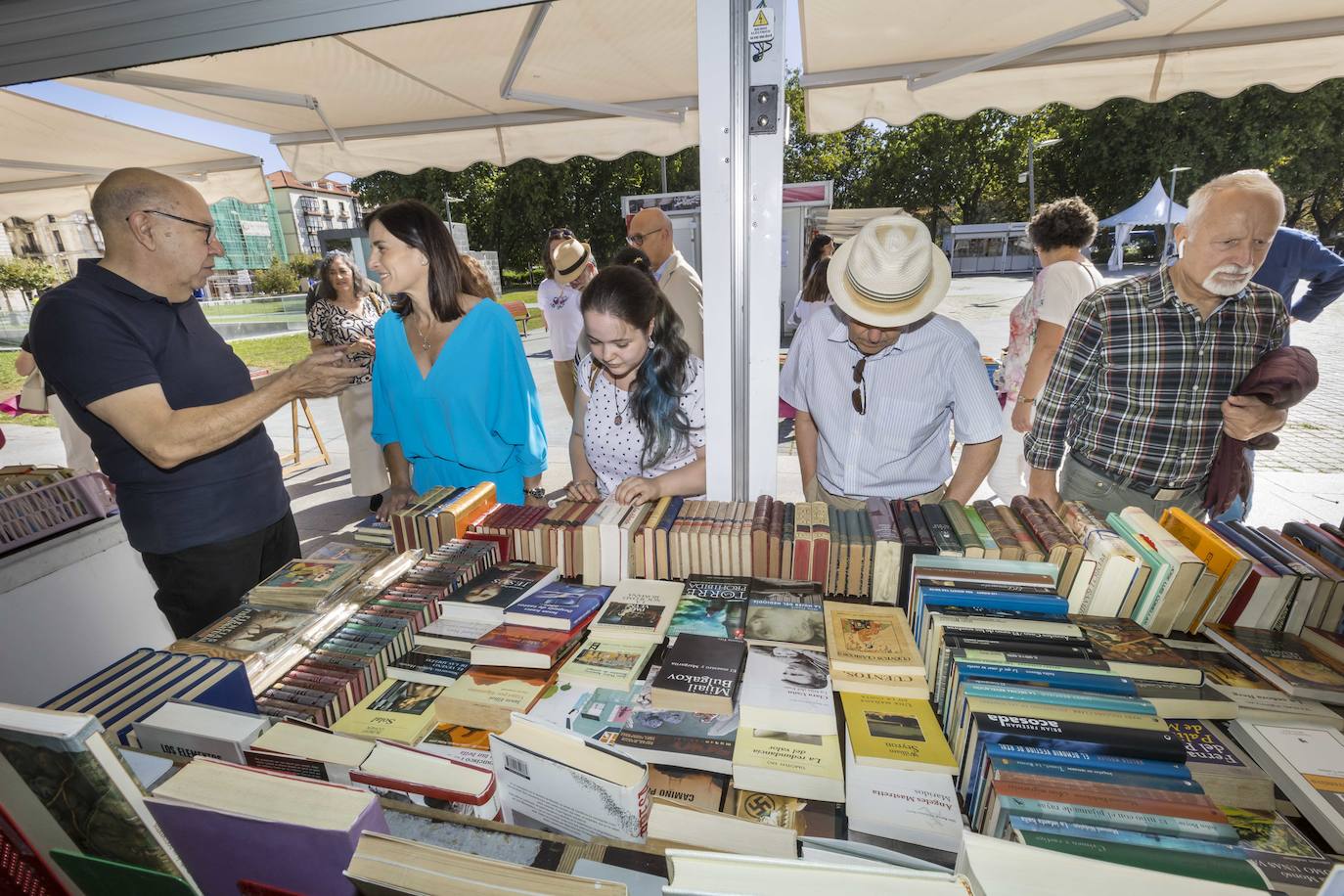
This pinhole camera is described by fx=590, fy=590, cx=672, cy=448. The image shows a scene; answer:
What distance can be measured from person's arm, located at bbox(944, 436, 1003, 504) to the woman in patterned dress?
12.8 feet

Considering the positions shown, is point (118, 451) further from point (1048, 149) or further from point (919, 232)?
point (1048, 149)

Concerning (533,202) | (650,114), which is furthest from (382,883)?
(533,202)

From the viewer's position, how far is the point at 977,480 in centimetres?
223

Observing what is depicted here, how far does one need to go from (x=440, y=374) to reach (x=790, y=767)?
186 cm

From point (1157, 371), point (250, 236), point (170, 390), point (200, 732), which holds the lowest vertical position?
point (200, 732)

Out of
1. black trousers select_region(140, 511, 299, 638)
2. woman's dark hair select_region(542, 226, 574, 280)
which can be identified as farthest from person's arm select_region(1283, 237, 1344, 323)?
black trousers select_region(140, 511, 299, 638)

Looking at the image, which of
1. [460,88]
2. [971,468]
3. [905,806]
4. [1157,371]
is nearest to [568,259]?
[460,88]

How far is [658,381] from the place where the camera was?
2.22 metres

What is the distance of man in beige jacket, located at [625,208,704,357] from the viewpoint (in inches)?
169

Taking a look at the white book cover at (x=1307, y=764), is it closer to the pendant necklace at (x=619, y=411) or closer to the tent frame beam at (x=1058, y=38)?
the pendant necklace at (x=619, y=411)

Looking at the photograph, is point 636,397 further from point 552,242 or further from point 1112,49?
point 552,242

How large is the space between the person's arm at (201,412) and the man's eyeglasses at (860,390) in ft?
5.67

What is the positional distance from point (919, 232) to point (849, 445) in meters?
0.80

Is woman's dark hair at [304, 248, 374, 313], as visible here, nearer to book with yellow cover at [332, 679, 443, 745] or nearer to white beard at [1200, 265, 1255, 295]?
book with yellow cover at [332, 679, 443, 745]
